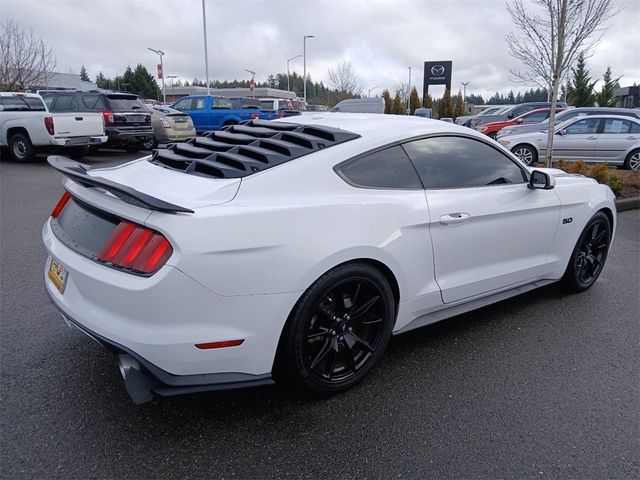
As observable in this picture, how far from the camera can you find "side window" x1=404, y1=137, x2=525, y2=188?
3.22m

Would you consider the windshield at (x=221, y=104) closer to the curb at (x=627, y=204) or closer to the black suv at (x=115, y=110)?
the black suv at (x=115, y=110)

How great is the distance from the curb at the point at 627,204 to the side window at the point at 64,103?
12.9 meters

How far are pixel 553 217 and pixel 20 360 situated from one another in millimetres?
3860

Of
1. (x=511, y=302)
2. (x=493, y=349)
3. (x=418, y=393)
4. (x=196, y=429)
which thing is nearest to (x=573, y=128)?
(x=511, y=302)

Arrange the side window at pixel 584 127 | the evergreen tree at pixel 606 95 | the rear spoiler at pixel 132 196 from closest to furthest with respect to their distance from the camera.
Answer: the rear spoiler at pixel 132 196
the side window at pixel 584 127
the evergreen tree at pixel 606 95

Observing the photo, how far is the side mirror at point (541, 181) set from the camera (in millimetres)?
3639

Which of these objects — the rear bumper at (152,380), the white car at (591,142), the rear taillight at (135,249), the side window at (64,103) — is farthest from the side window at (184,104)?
the rear bumper at (152,380)

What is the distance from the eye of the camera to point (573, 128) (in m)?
12.7

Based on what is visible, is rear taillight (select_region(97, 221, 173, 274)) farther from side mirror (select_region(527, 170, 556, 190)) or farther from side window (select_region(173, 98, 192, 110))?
side window (select_region(173, 98, 192, 110))

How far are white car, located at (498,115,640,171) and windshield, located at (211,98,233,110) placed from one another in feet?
36.1

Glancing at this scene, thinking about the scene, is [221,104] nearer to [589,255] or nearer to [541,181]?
[589,255]

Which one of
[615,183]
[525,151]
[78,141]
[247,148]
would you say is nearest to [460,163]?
[247,148]

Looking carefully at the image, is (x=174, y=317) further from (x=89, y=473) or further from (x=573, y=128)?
(x=573, y=128)

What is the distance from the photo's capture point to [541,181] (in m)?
3.68
